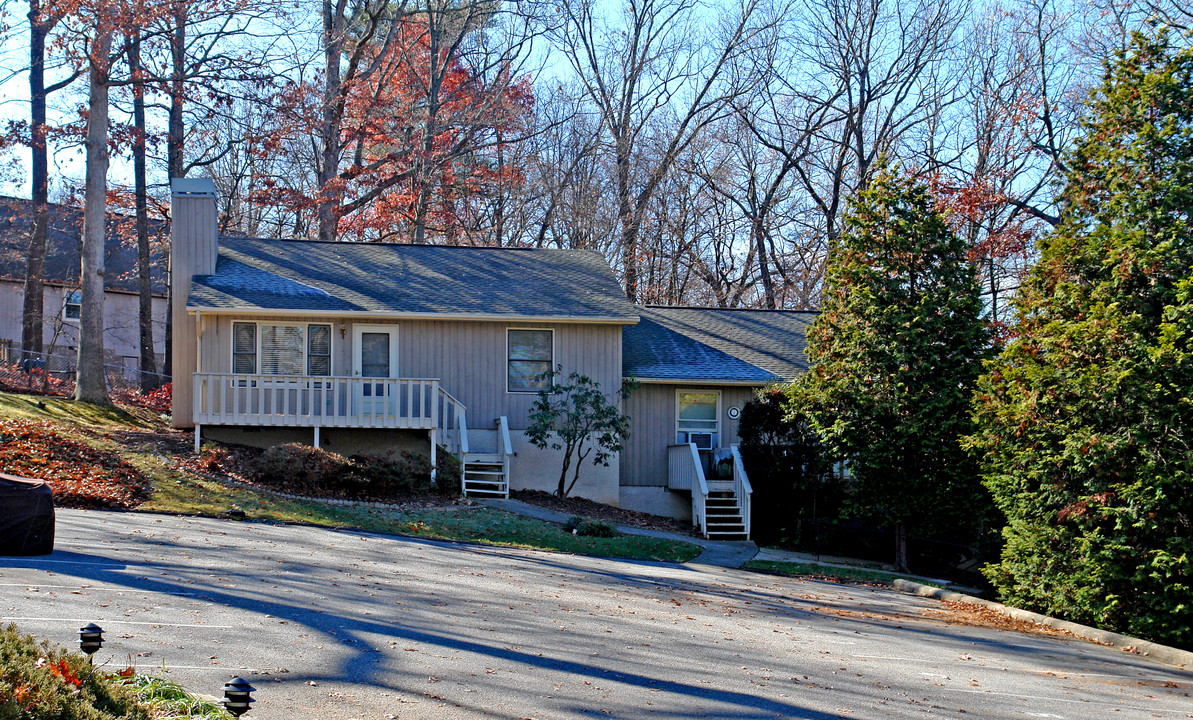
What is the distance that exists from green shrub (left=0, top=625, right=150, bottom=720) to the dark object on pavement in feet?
17.5

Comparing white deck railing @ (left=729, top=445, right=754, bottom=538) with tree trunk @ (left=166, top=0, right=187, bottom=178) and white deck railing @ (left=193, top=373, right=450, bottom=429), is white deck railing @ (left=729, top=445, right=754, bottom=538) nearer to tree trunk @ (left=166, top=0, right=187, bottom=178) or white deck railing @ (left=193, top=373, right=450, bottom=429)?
white deck railing @ (left=193, top=373, right=450, bottom=429)

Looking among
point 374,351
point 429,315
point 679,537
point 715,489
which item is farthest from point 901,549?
point 374,351

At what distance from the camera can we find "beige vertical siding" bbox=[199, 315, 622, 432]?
65.6 ft

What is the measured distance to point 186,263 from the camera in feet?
65.6

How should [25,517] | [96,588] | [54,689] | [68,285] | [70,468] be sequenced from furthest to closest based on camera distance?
[68,285] < [70,468] < [25,517] < [96,588] < [54,689]

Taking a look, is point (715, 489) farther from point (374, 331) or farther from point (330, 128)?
point (330, 128)

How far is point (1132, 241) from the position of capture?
1087 cm

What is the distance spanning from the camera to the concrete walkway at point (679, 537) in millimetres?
15797

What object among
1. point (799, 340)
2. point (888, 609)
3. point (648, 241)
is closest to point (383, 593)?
point (888, 609)

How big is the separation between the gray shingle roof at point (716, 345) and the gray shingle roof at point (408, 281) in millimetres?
1540

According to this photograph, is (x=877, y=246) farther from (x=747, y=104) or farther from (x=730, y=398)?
(x=747, y=104)

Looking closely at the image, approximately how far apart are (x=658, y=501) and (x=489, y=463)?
4287mm

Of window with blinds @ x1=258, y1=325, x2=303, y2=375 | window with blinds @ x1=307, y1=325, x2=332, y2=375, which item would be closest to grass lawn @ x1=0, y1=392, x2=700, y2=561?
window with blinds @ x1=258, y1=325, x2=303, y2=375

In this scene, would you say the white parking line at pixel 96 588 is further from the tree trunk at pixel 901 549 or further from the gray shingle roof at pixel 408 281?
the tree trunk at pixel 901 549
